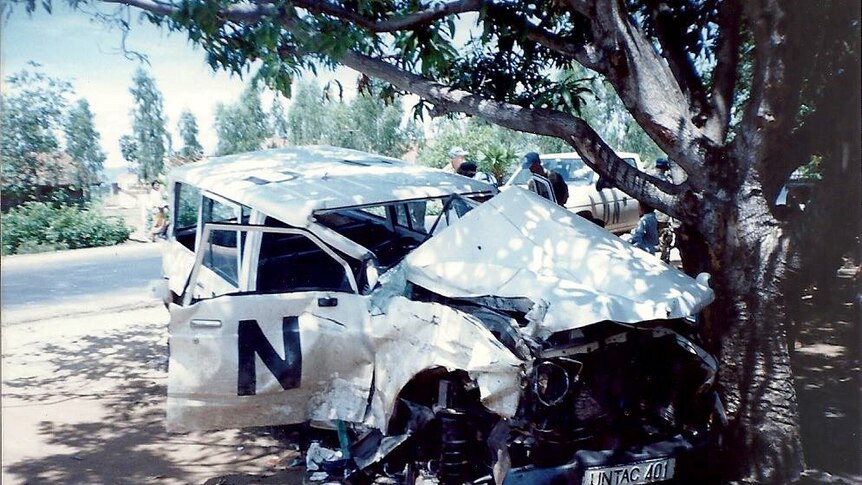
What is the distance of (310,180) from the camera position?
489cm

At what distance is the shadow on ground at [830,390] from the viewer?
4312 millimetres

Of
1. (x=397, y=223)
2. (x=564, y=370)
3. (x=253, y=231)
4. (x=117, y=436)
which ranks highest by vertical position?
(x=397, y=223)

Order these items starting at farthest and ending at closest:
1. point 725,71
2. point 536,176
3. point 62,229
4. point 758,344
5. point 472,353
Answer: point 62,229 < point 536,176 < point 725,71 < point 758,344 < point 472,353

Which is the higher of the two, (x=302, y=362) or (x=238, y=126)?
(x=238, y=126)

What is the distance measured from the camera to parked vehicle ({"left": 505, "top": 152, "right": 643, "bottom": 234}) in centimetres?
1221

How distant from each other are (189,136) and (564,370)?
2110 cm

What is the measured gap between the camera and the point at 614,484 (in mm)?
3240

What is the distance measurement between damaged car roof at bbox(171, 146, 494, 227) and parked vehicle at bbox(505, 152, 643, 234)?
673 cm

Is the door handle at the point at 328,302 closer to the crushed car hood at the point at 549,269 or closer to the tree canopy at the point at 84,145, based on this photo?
the crushed car hood at the point at 549,269

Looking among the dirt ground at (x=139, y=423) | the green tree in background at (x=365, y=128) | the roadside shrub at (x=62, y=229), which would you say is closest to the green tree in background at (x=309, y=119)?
the green tree in background at (x=365, y=128)

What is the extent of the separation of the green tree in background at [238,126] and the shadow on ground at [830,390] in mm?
19239

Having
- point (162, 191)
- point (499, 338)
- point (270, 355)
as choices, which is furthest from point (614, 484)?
point (162, 191)

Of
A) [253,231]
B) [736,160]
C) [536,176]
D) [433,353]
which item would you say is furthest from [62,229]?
[736,160]

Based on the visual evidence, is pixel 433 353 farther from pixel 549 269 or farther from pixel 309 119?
pixel 309 119
